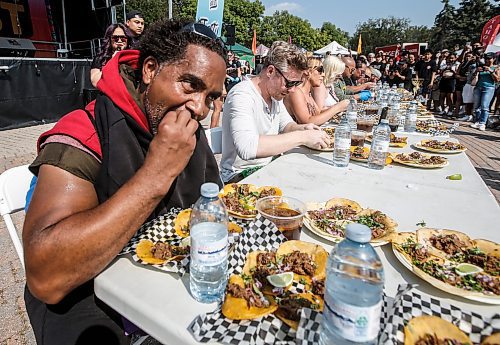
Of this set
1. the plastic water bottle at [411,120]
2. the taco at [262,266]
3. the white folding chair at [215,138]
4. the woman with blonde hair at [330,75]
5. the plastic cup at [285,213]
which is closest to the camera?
the taco at [262,266]

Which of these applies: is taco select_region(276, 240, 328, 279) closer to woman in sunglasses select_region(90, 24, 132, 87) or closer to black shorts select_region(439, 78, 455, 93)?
woman in sunglasses select_region(90, 24, 132, 87)

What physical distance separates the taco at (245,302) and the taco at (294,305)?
0.08ft

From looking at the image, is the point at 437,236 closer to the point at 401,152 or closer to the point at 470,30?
the point at 401,152

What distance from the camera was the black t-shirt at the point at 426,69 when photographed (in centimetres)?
1280

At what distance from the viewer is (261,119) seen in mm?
2818

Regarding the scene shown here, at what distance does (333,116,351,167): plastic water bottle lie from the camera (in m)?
2.32

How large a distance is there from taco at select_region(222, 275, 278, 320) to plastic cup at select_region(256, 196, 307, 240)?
1.06ft

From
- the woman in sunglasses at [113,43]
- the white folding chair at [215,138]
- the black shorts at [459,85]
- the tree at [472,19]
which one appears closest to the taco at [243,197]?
the white folding chair at [215,138]

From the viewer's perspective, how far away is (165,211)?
5.37 ft

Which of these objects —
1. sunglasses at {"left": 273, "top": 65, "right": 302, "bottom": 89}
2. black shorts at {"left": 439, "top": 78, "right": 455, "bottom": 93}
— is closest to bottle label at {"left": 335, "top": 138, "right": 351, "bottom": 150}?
sunglasses at {"left": 273, "top": 65, "right": 302, "bottom": 89}

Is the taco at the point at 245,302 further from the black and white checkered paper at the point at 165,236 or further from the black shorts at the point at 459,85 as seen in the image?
the black shorts at the point at 459,85

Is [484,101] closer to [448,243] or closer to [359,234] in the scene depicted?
[448,243]

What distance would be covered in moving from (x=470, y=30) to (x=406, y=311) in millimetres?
67131

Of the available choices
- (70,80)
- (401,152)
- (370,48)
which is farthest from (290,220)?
(370,48)
